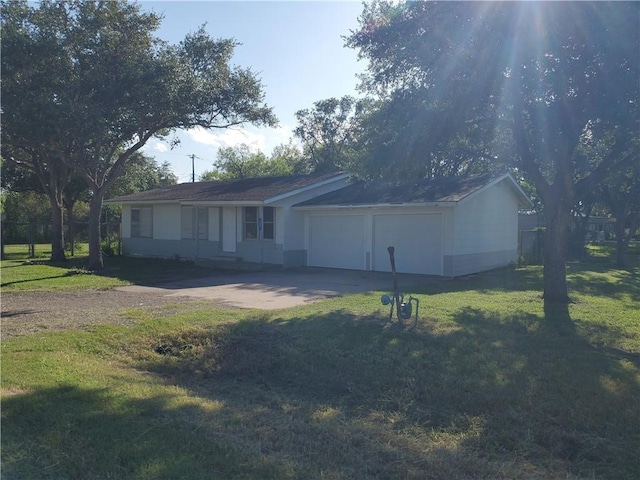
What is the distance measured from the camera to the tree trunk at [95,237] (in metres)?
19.3

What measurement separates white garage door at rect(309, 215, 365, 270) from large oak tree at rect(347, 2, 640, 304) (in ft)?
23.9

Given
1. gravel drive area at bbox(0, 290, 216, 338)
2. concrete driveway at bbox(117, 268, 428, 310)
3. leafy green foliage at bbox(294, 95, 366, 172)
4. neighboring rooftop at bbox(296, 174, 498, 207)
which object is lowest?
gravel drive area at bbox(0, 290, 216, 338)

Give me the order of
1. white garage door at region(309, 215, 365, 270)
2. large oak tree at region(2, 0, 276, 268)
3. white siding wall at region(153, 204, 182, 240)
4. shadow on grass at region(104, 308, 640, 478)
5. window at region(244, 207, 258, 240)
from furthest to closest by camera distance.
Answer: white siding wall at region(153, 204, 182, 240) < window at region(244, 207, 258, 240) < white garage door at region(309, 215, 365, 270) < large oak tree at region(2, 0, 276, 268) < shadow on grass at region(104, 308, 640, 478)

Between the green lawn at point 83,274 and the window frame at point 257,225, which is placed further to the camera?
the window frame at point 257,225

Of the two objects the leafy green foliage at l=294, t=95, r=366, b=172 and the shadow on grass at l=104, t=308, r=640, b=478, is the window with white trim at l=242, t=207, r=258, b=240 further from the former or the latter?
the leafy green foliage at l=294, t=95, r=366, b=172

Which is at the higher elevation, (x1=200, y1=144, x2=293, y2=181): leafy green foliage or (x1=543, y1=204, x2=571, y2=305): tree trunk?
(x1=200, y1=144, x2=293, y2=181): leafy green foliage

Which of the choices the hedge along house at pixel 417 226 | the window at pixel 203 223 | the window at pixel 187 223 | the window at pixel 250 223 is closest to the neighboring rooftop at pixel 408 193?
the hedge along house at pixel 417 226

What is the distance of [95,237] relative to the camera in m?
19.5

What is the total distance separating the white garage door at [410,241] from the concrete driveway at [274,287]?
2.72ft

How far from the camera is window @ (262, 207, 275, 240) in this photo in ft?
69.4

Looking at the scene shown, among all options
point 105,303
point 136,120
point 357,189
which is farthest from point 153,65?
point 357,189

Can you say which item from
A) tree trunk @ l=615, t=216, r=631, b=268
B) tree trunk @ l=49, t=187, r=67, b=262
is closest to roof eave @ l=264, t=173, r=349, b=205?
tree trunk @ l=49, t=187, r=67, b=262

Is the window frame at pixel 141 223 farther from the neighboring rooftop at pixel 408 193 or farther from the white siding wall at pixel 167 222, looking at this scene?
the neighboring rooftop at pixel 408 193

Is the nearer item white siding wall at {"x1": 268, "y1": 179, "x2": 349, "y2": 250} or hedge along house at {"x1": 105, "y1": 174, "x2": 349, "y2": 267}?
white siding wall at {"x1": 268, "y1": 179, "x2": 349, "y2": 250}
